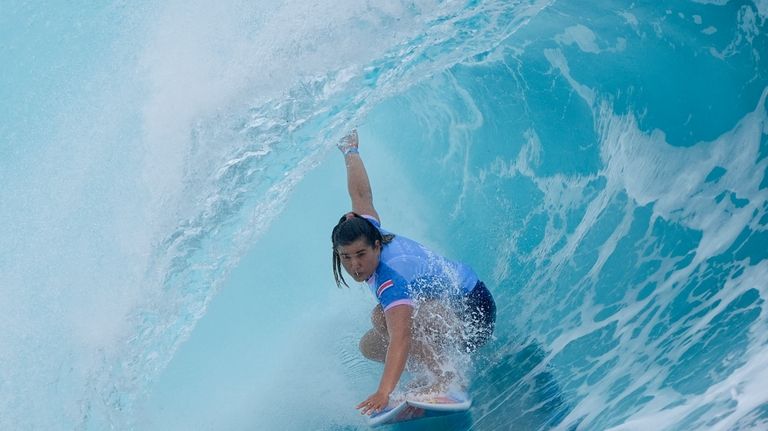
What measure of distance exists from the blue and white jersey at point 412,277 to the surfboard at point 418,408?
0.50 meters

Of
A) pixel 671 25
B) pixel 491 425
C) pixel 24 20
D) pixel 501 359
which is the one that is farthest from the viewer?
pixel 24 20

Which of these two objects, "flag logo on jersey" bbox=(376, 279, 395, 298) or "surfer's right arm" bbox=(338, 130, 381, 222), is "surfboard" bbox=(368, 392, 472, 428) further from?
"surfer's right arm" bbox=(338, 130, 381, 222)

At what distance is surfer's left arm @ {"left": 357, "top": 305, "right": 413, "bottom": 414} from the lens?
3303 millimetres

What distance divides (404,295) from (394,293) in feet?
0.15

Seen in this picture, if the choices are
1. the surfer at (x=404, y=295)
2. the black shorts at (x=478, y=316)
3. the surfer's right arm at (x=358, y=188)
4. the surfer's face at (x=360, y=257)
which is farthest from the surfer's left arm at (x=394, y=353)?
the surfer's right arm at (x=358, y=188)

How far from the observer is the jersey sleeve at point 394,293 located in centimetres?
346

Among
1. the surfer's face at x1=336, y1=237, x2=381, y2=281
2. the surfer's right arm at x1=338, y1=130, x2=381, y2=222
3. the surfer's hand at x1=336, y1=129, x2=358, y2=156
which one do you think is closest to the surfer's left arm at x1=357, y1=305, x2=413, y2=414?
the surfer's face at x1=336, y1=237, x2=381, y2=281

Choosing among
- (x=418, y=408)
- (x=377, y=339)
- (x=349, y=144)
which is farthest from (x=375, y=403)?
(x=349, y=144)

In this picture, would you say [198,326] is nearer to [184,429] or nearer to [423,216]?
[184,429]

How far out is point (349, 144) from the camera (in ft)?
15.4

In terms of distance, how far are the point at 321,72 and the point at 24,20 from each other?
347 cm

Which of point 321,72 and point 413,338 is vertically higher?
point 321,72

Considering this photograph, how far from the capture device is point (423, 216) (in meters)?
5.89

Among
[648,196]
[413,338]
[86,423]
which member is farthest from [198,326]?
[648,196]
